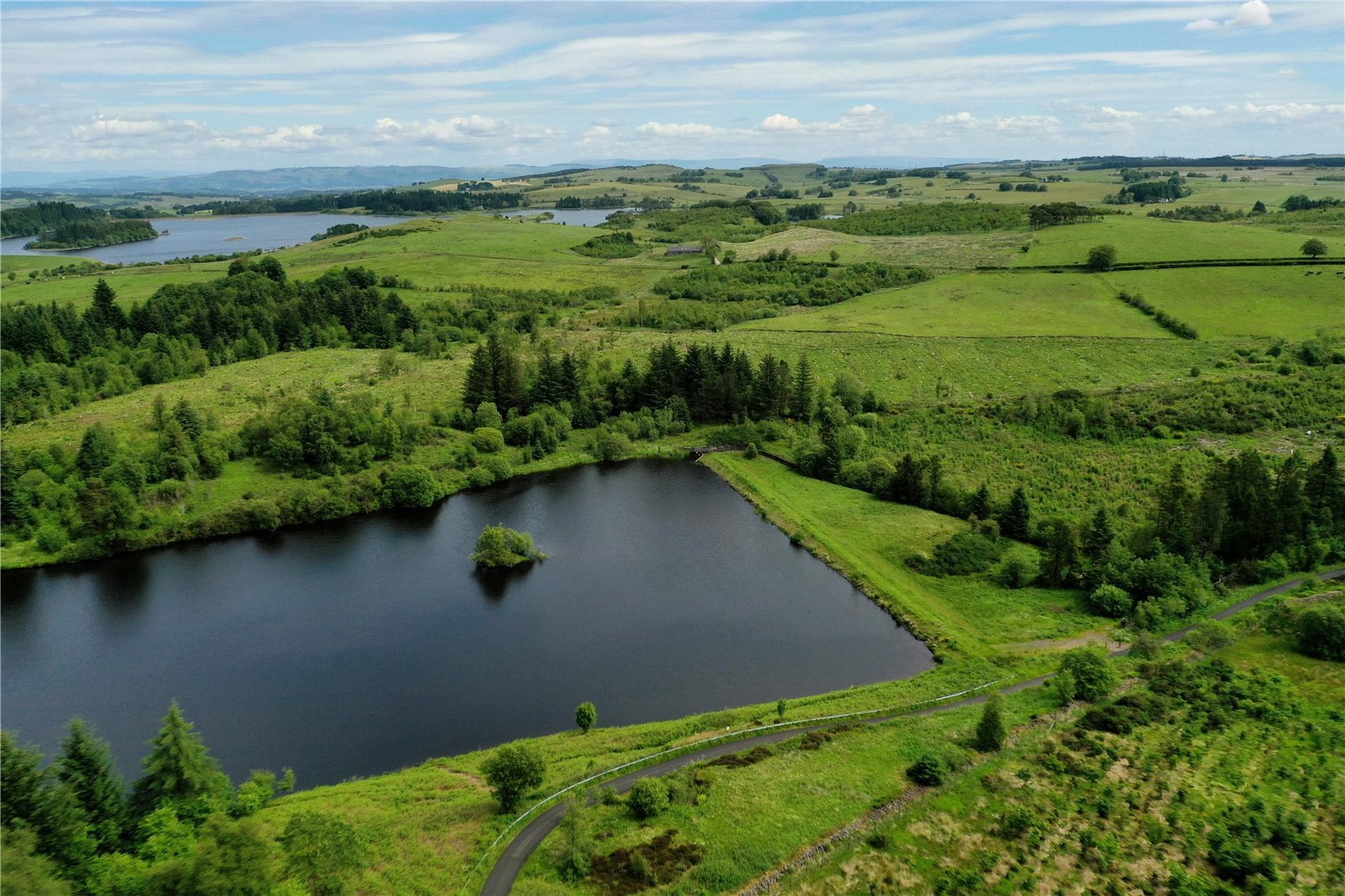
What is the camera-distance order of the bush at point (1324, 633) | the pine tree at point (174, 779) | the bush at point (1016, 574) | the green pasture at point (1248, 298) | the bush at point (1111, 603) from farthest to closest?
1. the green pasture at point (1248, 298)
2. the bush at point (1016, 574)
3. the bush at point (1111, 603)
4. the bush at point (1324, 633)
5. the pine tree at point (174, 779)

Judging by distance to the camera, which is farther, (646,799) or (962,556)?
(962,556)

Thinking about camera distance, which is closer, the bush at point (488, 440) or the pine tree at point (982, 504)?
the pine tree at point (982, 504)

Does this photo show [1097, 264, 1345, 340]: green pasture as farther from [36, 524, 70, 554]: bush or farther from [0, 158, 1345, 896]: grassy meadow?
[36, 524, 70, 554]: bush

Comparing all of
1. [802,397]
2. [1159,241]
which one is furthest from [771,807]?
Result: [1159,241]

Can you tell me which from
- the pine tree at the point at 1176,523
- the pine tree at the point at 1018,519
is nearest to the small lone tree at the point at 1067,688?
the pine tree at the point at 1176,523

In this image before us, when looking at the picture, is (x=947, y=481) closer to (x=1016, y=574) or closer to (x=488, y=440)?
(x=1016, y=574)

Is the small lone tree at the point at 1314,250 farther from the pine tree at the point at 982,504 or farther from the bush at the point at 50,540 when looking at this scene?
the bush at the point at 50,540

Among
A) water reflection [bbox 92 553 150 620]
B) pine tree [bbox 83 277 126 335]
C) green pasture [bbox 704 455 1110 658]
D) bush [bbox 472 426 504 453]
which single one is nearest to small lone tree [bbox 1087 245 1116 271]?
green pasture [bbox 704 455 1110 658]
